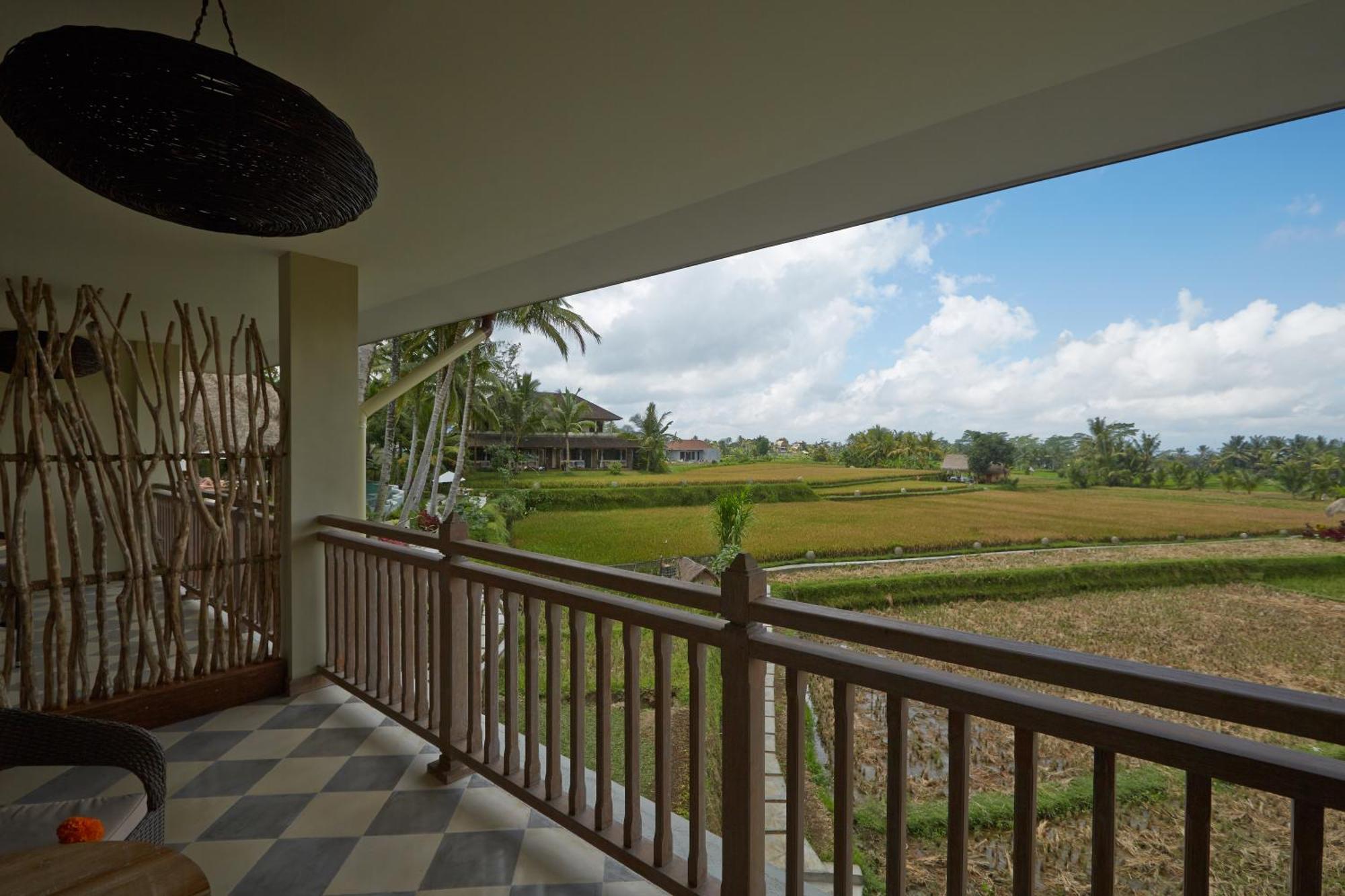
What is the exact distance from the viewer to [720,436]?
836 centimetres

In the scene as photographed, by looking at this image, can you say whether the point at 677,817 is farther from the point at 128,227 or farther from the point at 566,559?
the point at 128,227

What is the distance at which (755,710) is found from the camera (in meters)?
1.37

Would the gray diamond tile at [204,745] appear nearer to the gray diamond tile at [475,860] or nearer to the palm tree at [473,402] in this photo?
the gray diamond tile at [475,860]

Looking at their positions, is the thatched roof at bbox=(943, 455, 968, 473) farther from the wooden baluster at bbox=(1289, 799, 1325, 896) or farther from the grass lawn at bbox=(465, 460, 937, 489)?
the wooden baluster at bbox=(1289, 799, 1325, 896)

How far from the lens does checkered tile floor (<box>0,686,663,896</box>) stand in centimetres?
175

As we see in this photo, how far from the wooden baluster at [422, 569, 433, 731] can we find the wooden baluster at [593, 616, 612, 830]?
827mm

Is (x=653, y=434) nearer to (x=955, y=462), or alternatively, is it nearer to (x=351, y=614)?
(x=955, y=462)

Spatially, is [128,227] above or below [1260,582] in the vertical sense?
above

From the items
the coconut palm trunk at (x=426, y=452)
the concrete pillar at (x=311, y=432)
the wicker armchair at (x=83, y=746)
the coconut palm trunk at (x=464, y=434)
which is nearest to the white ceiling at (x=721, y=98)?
the concrete pillar at (x=311, y=432)

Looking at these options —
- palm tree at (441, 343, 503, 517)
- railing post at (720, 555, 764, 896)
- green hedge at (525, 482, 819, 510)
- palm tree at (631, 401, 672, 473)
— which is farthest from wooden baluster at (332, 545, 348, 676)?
palm tree at (441, 343, 503, 517)

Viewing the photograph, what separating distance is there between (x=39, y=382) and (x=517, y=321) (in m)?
9.43

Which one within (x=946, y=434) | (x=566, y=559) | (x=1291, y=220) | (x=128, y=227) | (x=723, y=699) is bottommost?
(x=723, y=699)

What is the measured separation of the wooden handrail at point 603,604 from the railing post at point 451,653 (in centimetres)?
8

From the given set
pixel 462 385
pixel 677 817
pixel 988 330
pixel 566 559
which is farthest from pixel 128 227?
pixel 462 385
